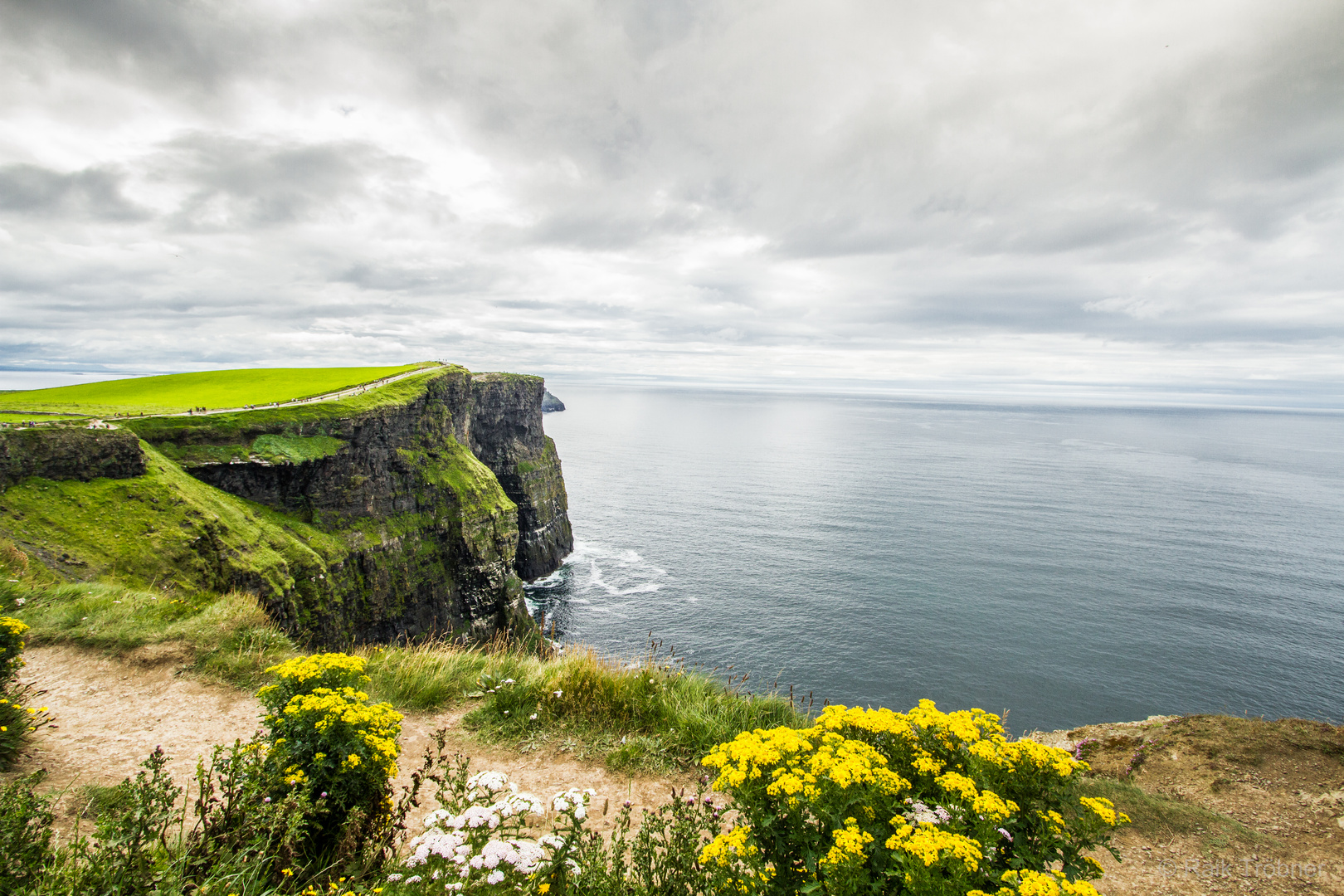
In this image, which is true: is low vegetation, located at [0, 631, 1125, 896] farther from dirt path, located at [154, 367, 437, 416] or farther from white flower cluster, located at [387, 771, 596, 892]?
dirt path, located at [154, 367, 437, 416]

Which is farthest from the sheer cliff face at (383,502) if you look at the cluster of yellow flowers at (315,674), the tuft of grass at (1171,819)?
the tuft of grass at (1171,819)

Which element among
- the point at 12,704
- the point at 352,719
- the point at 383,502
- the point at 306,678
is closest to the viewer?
the point at 352,719

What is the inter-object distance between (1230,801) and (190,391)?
7581cm

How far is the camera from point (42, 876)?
4277 millimetres

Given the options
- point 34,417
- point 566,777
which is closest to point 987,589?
point 566,777

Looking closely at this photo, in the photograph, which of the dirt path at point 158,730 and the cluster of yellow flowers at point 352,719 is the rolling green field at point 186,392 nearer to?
the dirt path at point 158,730

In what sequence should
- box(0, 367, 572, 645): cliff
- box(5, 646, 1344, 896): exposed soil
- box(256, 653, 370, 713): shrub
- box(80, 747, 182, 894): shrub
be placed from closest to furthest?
box(80, 747, 182, 894): shrub → box(256, 653, 370, 713): shrub → box(5, 646, 1344, 896): exposed soil → box(0, 367, 572, 645): cliff

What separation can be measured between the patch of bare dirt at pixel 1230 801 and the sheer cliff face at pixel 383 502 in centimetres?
3263

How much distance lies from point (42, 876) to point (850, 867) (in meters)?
6.18

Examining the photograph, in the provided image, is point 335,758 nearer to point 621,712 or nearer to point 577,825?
point 577,825

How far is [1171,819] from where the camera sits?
10.6 meters

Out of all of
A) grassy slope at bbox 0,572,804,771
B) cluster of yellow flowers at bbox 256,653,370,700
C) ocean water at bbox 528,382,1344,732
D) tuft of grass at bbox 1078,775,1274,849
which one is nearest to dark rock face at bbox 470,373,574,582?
ocean water at bbox 528,382,1344,732

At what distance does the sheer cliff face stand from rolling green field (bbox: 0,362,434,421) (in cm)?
794

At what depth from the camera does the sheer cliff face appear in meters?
39.0
